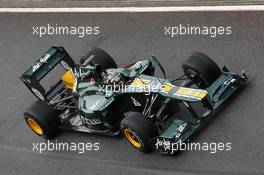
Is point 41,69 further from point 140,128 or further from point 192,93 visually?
point 192,93

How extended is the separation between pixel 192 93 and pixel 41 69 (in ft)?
10.6

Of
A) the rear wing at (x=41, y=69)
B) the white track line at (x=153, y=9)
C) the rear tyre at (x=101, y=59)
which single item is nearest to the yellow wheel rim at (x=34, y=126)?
the rear wing at (x=41, y=69)

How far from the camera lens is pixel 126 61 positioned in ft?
49.3

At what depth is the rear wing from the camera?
13.3 m

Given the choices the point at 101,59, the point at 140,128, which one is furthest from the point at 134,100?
the point at 101,59

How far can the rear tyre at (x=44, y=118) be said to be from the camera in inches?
506

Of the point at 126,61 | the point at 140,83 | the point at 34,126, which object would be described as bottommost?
the point at 34,126

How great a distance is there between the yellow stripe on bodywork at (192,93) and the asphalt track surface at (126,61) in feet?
2.83

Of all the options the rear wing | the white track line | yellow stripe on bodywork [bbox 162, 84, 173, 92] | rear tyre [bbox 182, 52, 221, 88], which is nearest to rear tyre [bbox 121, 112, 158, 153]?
yellow stripe on bodywork [bbox 162, 84, 173, 92]

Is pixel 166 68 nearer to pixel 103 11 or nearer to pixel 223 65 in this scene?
pixel 223 65

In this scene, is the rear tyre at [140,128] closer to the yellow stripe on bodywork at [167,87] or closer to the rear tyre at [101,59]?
the yellow stripe on bodywork at [167,87]

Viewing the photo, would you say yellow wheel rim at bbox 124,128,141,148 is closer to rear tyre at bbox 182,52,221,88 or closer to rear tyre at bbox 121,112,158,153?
rear tyre at bbox 121,112,158,153

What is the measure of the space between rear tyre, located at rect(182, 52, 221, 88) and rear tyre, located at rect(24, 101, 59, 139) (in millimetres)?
2660

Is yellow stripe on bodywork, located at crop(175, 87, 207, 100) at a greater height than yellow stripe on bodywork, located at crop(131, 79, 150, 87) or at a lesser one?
greater
